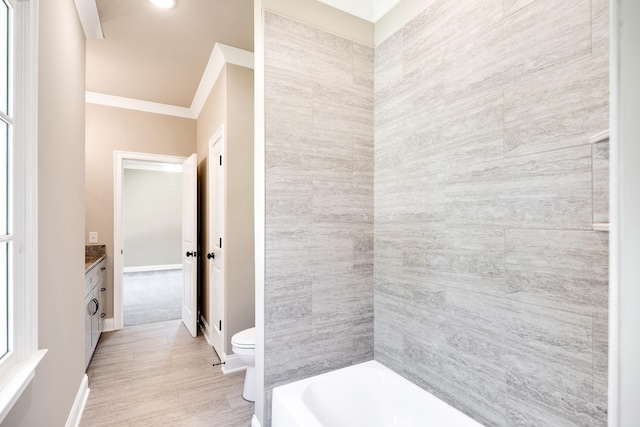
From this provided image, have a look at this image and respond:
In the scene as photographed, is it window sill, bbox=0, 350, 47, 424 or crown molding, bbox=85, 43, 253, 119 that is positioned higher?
crown molding, bbox=85, 43, 253, 119

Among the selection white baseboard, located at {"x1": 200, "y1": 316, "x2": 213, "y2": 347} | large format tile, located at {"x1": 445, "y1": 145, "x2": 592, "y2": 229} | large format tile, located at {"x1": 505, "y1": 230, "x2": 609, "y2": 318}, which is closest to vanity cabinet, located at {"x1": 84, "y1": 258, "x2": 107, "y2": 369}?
white baseboard, located at {"x1": 200, "y1": 316, "x2": 213, "y2": 347}

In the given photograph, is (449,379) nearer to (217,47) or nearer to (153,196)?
(217,47)

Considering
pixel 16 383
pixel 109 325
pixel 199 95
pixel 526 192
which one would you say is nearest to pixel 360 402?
pixel 526 192

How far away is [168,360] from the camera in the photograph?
9.29 ft

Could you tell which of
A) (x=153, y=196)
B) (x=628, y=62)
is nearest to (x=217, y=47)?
(x=628, y=62)

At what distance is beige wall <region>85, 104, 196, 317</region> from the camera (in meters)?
3.64

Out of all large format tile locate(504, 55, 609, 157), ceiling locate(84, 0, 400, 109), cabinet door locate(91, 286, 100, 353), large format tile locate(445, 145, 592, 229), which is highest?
ceiling locate(84, 0, 400, 109)

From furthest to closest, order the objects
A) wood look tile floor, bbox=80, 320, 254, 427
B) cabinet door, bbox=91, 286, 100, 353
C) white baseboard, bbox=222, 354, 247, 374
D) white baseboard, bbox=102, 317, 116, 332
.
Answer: white baseboard, bbox=102, 317, 116, 332 → cabinet door, bbox=91, 286, 100, 353 → white baseboard, bbox=222, 354, 247, 374 → wood look tile floor, bbox=80, 320, 254, 427

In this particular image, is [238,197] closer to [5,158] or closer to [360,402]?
[5,158]

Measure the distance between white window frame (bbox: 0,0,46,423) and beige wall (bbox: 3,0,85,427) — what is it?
0.12 m

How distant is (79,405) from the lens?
2.01 metres

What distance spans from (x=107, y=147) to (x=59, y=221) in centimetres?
263

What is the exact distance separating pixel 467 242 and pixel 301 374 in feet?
3.92

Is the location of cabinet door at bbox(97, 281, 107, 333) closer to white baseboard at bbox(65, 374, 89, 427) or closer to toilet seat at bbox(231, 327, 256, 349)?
white baseboard at bbox(65, 374, 89, 427)
